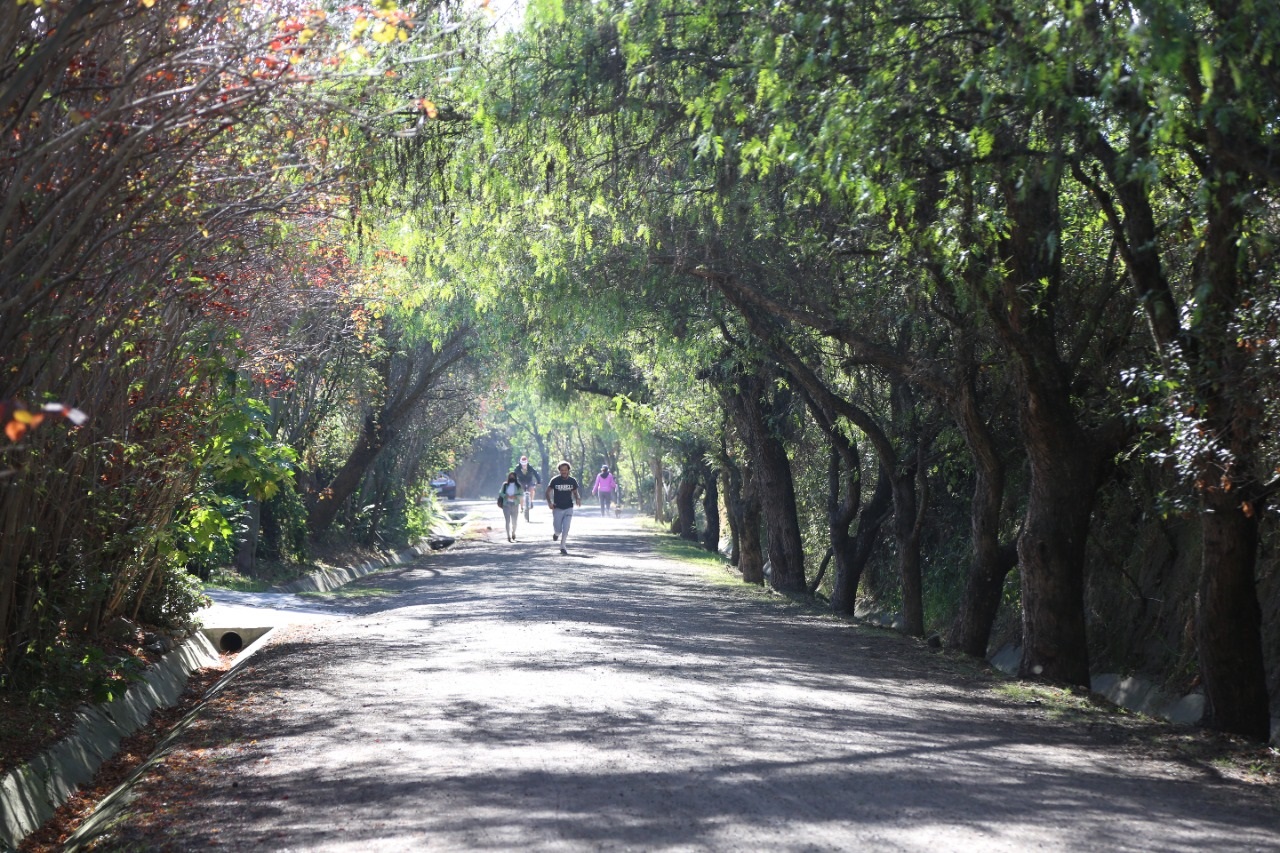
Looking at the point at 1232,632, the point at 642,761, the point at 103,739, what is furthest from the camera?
the point at 1232,632

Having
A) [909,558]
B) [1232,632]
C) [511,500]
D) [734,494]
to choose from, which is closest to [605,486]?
[511,500]

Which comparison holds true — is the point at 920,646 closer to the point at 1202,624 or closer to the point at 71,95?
the point at 1202,624

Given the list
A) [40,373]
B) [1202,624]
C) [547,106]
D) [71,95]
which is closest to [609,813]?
[40,373]

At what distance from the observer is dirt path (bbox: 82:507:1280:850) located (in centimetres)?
661

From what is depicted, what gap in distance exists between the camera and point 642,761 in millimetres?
8062

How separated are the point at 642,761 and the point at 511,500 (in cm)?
3044

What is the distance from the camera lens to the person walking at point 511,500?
124 feet

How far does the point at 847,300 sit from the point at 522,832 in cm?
1178

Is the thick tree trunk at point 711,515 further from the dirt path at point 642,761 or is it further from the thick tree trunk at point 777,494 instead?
the dirt path at point 642,761

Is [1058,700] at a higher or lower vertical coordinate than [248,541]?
lower

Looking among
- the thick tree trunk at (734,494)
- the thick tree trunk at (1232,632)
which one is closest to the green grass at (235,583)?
the thick tree trunk at (734,494)

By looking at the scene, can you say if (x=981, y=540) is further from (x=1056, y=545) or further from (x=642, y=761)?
(x=642, y=761)

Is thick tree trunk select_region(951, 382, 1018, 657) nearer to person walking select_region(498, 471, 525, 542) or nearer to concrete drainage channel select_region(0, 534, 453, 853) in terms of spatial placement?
concrete drainage channel select_region(0, 534, 453, 853)

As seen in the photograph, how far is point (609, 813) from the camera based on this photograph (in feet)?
22.3
